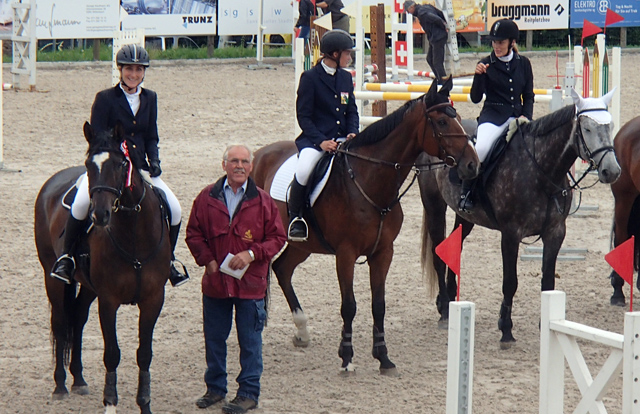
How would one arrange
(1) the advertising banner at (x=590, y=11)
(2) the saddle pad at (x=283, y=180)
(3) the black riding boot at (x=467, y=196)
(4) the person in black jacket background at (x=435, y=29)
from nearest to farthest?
1. (2) the saddle pad at (x=283, y=180)
2. (3) the black riding boot at (x=467, y=196)
3. (4) the person in black jacket background at (x=435, y=29)
4. (1) the advertising banner at (x=590, y=11)

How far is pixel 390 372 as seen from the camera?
21.8 feet

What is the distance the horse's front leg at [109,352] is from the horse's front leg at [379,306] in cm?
186

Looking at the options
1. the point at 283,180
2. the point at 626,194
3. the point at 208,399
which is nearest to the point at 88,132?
the point at 208,399

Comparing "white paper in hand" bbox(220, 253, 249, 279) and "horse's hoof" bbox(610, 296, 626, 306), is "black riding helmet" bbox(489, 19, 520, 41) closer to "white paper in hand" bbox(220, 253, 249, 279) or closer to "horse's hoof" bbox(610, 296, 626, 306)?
"horse's hoof" bbox(610, 296, 626, 306)

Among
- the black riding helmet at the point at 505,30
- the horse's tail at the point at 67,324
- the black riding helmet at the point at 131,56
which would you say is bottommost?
the horse's tail at the point at 67,324

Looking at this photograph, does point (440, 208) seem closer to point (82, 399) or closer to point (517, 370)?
point (517, 370)

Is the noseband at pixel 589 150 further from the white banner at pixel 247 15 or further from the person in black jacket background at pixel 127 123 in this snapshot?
the white banner at pixel 247 15

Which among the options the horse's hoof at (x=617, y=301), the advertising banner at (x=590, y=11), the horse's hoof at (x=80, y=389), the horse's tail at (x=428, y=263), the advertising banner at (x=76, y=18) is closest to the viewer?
the horse's hoof at (x=80, y=389)

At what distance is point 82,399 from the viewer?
20.2ft

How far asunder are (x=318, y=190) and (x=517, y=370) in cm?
189

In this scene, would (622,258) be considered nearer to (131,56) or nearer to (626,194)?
(131,56)

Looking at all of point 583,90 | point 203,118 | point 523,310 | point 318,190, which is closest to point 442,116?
point 318,190

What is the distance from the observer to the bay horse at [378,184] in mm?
6582

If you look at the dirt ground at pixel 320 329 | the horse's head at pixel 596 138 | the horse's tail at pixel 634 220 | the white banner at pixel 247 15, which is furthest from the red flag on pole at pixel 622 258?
the white banner at pixel 247 15
